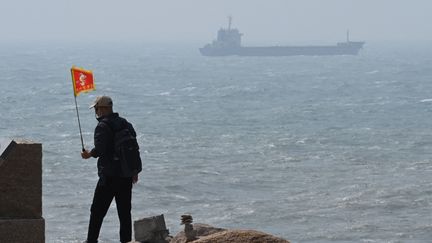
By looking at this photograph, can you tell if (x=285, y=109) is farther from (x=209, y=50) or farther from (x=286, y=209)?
(x=209, y=50)

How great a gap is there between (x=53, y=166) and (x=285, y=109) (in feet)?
108

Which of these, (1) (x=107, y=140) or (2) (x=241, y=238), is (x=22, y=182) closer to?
(1) (x=107, y=140)

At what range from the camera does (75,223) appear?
28031mm

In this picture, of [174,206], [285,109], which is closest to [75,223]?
[174,206]

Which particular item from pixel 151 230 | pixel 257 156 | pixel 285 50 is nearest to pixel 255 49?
pixel 285 50

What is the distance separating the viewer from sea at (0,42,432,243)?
96.6ft

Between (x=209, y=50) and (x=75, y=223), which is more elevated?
(x=75, y=223)

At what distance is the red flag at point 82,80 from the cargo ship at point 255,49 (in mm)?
176283

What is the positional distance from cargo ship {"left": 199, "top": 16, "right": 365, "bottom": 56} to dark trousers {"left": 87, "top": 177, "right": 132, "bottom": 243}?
578 ft

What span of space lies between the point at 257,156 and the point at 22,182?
36.1 metres

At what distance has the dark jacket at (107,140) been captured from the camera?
9.09 meters

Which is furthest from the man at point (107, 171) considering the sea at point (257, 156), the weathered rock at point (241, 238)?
the sea at point (257, 156)

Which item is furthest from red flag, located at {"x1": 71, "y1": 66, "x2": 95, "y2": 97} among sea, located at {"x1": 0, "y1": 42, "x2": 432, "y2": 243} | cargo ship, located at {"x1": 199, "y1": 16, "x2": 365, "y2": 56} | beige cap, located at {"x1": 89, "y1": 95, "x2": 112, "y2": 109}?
cargo ship, located at {"x1": 199, "y1": 16, "x2": 365, "y2": 56}

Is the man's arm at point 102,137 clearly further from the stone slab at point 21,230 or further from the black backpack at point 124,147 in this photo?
the stone slab at point 21,230
